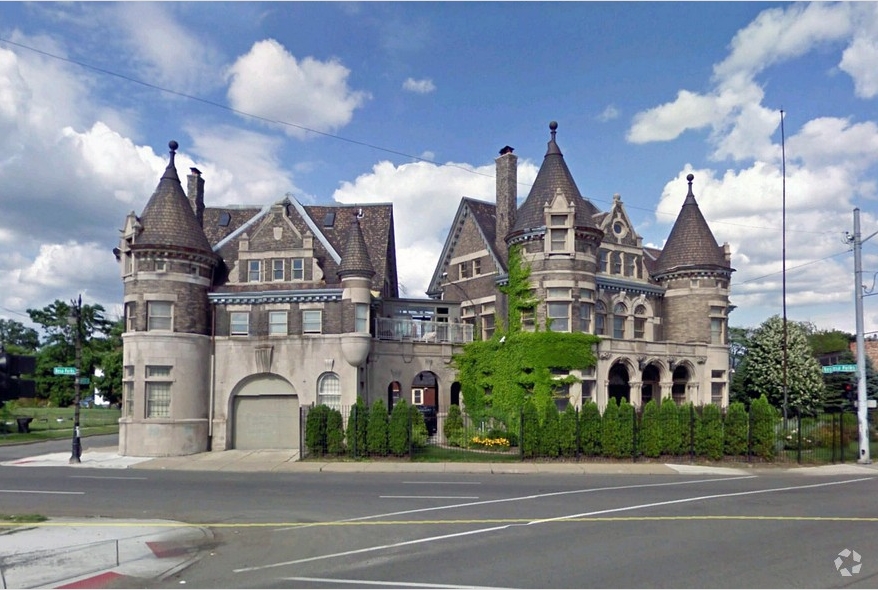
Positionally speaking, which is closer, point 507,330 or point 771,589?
point 771,589

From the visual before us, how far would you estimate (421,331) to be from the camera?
38469 mm

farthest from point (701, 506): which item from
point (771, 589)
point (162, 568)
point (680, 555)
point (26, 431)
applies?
point (26, 431)

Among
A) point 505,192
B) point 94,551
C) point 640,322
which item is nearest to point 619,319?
point 640,322

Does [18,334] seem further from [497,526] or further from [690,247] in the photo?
[497,526]

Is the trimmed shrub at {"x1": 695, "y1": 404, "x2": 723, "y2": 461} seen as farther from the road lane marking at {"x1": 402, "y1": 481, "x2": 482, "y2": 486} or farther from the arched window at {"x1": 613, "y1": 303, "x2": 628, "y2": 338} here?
the road lane marking at {"x1": 402, "y1": 481, "x2": 482, "y2": 486}

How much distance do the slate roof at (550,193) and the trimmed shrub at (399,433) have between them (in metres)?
11.8

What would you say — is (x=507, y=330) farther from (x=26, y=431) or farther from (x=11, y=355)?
(x=26, y=431)

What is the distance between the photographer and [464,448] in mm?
32469

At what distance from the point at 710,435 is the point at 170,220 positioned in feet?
87.3

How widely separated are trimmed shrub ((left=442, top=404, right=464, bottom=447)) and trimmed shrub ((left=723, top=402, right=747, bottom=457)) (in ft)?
39.2

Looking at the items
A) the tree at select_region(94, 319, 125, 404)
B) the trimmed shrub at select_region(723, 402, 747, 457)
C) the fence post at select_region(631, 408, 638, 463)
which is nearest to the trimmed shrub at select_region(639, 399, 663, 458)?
the fence post at select_region(631, 408, 638, 463)

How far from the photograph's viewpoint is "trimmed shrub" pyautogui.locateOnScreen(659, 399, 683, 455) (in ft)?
97.1

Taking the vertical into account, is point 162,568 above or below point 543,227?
below

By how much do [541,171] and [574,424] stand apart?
14.1 meters
